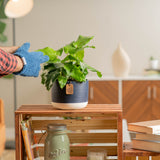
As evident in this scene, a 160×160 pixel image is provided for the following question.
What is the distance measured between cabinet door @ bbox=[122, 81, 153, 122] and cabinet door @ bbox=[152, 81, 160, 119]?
0.14ft

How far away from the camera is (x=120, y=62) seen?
472 cm

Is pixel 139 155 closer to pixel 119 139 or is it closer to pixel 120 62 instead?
pixel 119 139

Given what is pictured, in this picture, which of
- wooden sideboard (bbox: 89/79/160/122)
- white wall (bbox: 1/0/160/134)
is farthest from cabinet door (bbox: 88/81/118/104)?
white wall (bbox: 1/0/160/134)

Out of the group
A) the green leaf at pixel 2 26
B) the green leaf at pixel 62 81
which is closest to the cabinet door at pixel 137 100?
the green leaf at pixel 2 26

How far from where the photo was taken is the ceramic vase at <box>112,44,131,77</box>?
4.68 meters

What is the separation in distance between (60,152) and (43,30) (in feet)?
13.0

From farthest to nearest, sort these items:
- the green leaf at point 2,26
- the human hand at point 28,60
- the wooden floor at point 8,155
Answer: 1. the green leaf at point 2,26
2. the wooden floor at point 8,155
3. the human hand at point 28,60

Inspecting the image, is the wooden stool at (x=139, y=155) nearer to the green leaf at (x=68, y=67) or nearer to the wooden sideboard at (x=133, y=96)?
the green leaf at (x=68, y=67)

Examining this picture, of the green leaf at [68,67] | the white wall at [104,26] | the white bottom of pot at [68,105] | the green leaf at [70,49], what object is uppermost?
the white wall at [104,26]

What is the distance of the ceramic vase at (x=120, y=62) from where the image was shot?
15.4ft

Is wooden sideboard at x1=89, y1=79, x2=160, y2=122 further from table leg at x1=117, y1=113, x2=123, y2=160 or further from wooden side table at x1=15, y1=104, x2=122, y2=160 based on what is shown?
table leg at x1=117, y1=113, x2=123, y2=160

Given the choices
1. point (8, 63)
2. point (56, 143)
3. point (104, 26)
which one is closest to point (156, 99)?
point (104, 26)

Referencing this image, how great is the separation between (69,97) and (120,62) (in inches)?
125

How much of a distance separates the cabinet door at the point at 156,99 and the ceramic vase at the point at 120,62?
432mm
